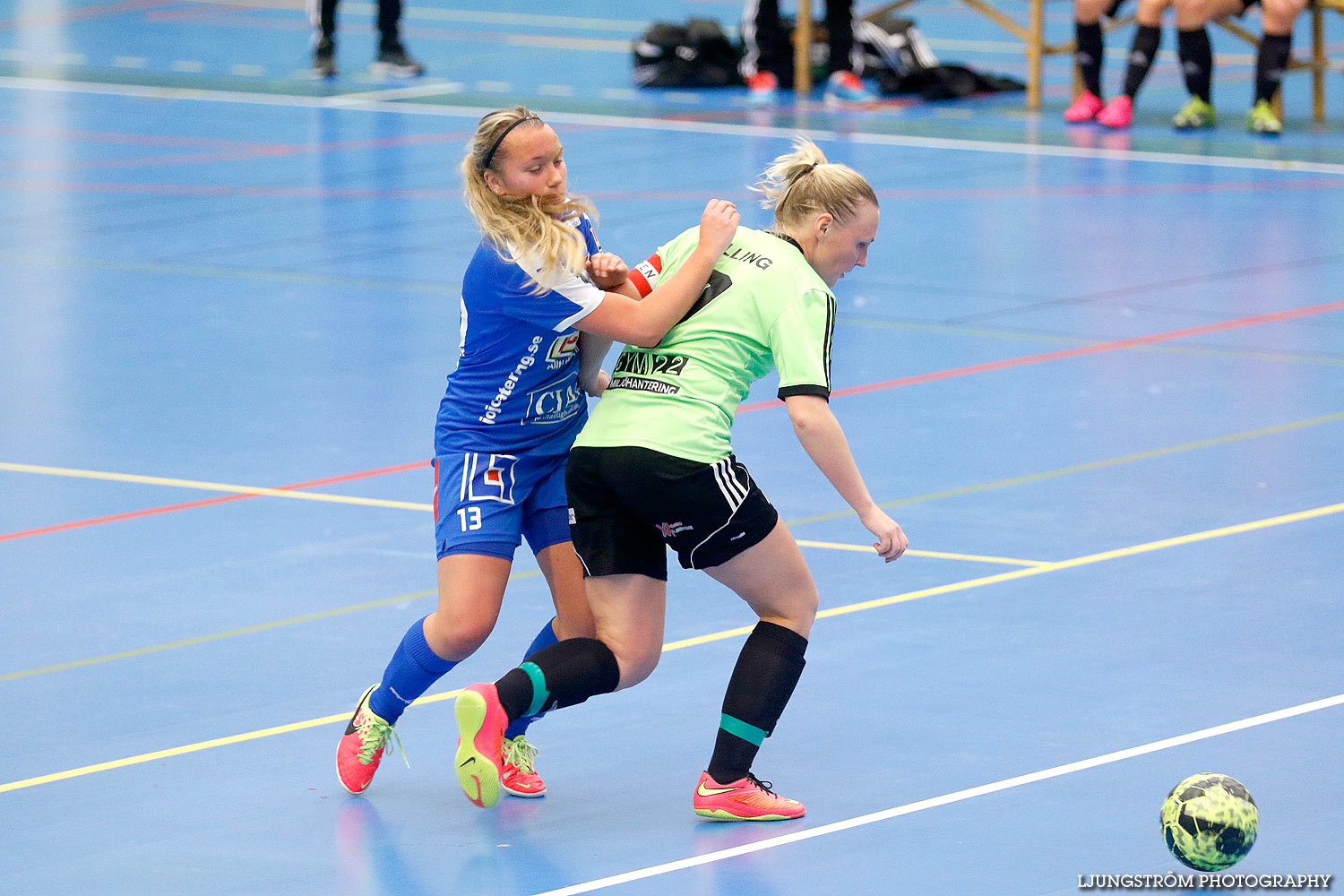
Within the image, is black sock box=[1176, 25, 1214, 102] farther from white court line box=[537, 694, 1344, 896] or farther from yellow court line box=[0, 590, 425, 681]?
white court line box=[537, 694, 1344, 896]

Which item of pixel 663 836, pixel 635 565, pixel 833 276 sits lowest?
pixel 663 836

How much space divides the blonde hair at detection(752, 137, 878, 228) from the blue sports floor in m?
1.39

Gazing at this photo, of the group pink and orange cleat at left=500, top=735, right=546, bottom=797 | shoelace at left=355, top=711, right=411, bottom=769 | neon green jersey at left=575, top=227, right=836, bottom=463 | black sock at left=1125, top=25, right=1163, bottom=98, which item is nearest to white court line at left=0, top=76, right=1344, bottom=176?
black sock at left=1125, top=25, right=1163, bottom=98

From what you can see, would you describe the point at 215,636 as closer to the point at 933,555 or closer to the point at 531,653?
the point at 531,653

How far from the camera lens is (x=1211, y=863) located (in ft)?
14.8

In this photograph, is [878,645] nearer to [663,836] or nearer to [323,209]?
[663,836]

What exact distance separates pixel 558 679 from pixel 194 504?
3.46 m

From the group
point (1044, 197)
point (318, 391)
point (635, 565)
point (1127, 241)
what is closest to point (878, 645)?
point (635, 565)

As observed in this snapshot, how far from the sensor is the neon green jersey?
4816 mm

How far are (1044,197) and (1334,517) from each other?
7504 mm

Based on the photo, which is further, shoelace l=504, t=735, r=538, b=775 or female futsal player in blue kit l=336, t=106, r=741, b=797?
shoelace l=504, t=735, r=538, b=775

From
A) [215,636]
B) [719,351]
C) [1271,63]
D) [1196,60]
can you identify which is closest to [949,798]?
[719,351]

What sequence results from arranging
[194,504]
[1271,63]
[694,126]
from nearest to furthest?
[194,504] → [1271,63] → [694,126]

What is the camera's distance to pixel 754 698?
193 inches
